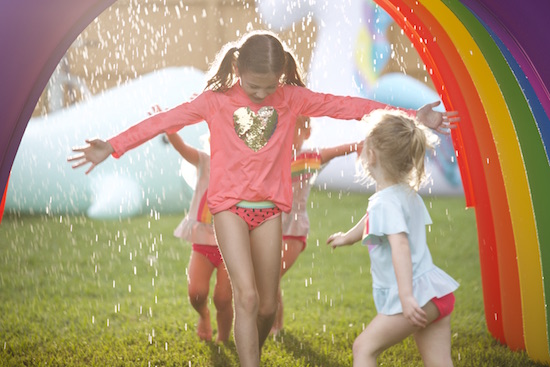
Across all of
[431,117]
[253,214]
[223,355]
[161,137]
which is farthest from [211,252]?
[161,137]

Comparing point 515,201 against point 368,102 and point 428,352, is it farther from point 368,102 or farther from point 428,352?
point 428,352

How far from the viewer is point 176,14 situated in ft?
47.2

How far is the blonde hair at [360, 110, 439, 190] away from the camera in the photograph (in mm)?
3695

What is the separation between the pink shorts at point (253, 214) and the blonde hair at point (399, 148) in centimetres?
75

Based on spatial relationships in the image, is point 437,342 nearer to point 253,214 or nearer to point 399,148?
point 399,148

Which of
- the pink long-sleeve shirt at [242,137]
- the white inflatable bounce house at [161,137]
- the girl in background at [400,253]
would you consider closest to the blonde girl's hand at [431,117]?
the pink long-sleeve shirt at [242,137]

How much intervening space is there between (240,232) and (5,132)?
124cm

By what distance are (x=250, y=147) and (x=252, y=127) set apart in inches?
4.2

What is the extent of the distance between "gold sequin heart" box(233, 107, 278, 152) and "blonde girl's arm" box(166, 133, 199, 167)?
1.00m

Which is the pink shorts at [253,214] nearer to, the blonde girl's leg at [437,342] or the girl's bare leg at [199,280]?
the blonde girl's leg at [437,342]

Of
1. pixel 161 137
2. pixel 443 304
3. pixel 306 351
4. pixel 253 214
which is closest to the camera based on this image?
pixel 443 304

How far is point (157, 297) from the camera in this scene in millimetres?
7180

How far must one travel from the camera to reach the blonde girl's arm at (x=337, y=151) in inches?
201

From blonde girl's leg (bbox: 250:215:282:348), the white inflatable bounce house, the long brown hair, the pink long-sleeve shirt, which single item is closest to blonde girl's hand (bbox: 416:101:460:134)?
the pink long-sleeve shirt
